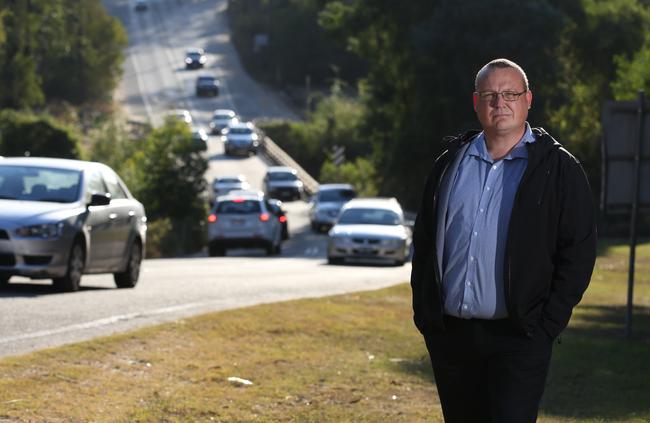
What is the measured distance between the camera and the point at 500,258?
607cm

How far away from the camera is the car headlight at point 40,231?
56.1ft

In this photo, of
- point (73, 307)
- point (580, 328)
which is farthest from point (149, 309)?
point (580, 328)

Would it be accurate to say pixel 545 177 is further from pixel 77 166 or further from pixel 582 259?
pixel 77 166

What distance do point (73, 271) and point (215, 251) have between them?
21565mm

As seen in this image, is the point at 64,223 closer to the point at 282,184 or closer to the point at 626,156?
the point at 626,156

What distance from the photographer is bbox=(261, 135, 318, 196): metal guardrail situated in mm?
76531

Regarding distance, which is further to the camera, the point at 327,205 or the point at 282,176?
the point at 282,176

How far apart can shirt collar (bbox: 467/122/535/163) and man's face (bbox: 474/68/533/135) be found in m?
0.05

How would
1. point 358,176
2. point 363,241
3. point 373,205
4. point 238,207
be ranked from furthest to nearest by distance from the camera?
point 358,176 → point 238,207 → point 373,205 → point 363,241

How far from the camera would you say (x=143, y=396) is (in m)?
10.2

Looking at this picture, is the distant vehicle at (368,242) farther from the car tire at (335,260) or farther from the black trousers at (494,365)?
the black trousers at (494,365)

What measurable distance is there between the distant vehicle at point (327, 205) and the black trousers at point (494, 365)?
159ft

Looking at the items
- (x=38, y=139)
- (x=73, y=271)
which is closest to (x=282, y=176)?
(x=38, y=139)

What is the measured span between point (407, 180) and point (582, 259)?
51137 mm
